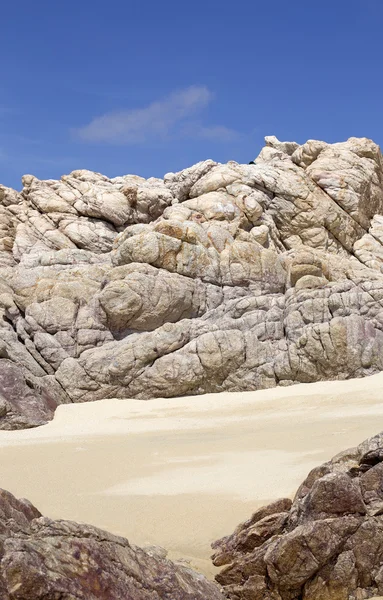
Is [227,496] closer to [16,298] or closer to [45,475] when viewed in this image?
[45,475]

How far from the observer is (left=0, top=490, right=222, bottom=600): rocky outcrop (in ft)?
13.1

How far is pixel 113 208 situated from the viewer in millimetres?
28500

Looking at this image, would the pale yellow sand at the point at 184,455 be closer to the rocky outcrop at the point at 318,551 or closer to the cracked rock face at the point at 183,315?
the rocky outcrop at the point at 318,551

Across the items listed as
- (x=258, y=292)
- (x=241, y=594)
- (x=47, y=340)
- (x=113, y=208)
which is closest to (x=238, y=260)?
(x=258, y=292)

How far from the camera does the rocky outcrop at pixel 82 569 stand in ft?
13.1

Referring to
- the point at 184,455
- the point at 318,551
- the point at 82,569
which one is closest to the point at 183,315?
the point at 184,455

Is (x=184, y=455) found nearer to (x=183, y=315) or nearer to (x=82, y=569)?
(x=82, y=569)

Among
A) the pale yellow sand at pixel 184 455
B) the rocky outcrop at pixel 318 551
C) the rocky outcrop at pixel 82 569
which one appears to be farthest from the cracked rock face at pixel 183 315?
the rocky outcrop at pixel 82 569

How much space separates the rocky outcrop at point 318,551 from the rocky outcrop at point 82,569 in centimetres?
49

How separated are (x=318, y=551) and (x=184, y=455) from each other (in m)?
5.33

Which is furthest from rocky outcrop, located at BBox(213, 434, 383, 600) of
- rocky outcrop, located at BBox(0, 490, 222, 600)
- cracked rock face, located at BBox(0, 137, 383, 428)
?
cracked rock face, located at BBox(0, 137, 383, 428)

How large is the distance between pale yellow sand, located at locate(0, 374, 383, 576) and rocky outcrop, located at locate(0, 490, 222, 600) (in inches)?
44.1

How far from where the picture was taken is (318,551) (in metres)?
5.03

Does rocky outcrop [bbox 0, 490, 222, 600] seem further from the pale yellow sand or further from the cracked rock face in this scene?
the cracked rock face
